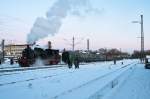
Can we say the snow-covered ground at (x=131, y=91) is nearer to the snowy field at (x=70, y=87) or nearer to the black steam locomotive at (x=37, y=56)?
the snowy field at (x=70, y=87)

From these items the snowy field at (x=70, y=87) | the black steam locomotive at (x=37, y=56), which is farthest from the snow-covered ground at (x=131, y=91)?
the black steam locomotive at (x=37, y=56)

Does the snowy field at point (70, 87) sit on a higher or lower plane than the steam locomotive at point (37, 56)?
lower

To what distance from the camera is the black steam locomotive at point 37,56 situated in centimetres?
4594

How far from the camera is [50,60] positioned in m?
51.9

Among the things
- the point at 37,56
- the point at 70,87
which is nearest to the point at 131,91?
the point at 70,87

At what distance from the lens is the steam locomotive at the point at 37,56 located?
151ft

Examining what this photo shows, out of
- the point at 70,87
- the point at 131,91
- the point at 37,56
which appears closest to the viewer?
the point at 131,91

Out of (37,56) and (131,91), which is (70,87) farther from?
(37,56)

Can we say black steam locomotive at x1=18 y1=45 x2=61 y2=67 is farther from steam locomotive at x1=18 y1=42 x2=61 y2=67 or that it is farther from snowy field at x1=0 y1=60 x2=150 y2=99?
snowy field at x1=0 y1=60 x2=150 y2=99

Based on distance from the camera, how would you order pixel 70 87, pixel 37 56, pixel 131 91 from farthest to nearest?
1. pixel 37 56
2. pixel 70 87
3. pixel 131 91

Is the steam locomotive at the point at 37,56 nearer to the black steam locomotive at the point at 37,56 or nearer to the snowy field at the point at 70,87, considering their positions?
the black steam locomotive at the point at 37,56

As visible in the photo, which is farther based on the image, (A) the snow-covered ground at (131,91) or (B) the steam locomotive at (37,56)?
(B) the steam locomotive at (37,56)

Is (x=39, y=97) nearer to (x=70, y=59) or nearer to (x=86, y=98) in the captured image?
(x=86, y=98)

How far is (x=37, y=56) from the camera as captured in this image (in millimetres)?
47594
